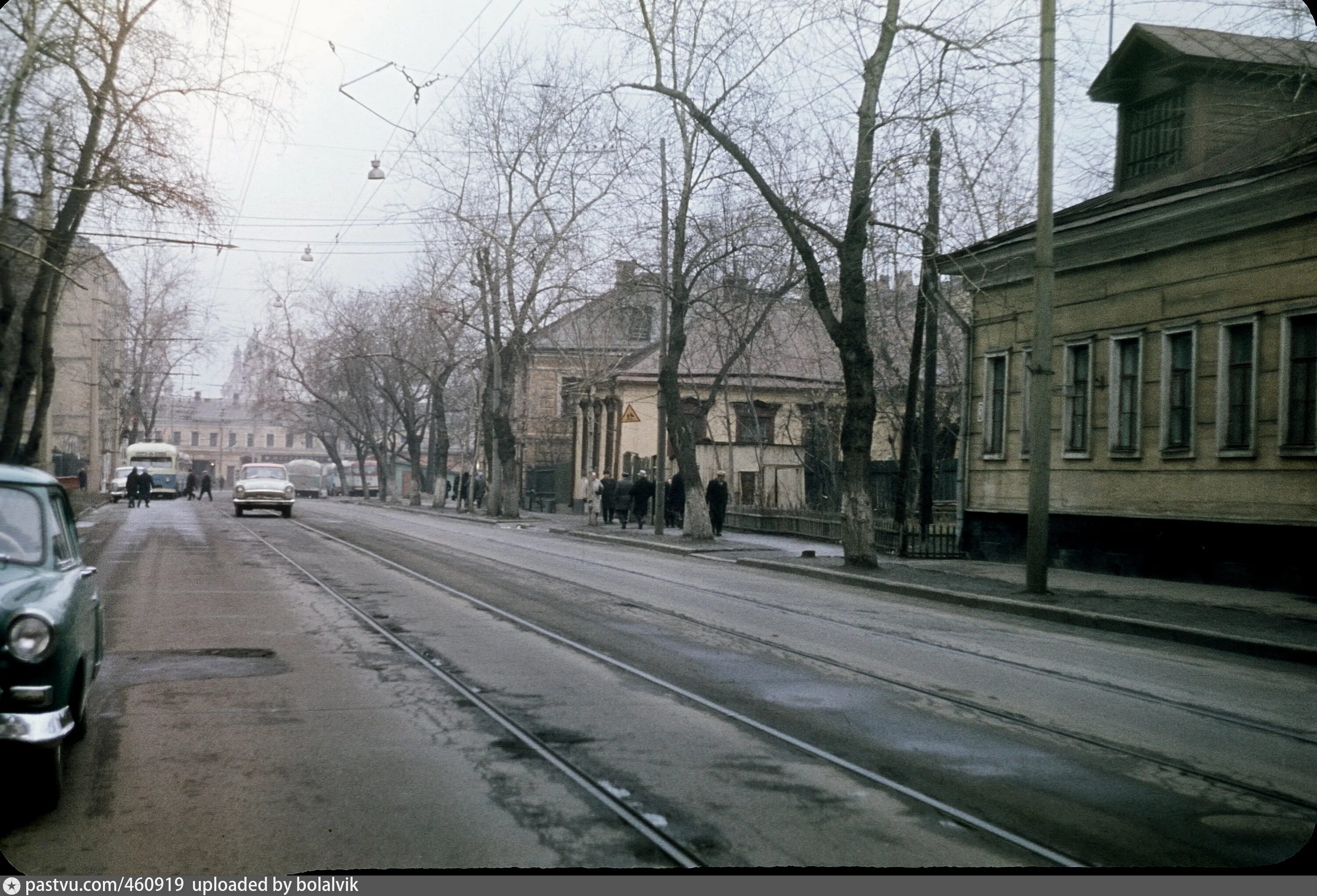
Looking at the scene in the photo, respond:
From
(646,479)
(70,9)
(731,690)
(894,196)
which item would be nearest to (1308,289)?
(894,196)

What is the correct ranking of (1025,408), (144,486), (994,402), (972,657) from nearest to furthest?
(972,657) < (1025,408) < (994,402) < (144,486)

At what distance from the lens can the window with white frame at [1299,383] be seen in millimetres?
17234

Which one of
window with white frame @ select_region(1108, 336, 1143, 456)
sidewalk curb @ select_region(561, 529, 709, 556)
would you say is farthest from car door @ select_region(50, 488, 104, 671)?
sidewalk curb @ select_region(561, 529, 709, 556)

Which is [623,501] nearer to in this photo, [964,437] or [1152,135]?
[964,437]

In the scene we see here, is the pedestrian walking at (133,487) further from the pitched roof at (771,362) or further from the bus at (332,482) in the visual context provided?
the bus at (332,482)

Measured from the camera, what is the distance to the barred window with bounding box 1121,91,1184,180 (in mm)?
21875

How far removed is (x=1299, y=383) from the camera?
57.4 feet

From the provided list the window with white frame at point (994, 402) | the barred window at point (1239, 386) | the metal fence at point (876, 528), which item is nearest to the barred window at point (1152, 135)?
the window with white frame at point (994, 402)

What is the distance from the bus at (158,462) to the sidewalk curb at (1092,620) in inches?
2054

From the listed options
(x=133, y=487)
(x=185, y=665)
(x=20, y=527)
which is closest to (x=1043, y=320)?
(x=185, y=665)

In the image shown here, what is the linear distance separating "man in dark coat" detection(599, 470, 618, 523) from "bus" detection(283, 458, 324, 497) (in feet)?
181

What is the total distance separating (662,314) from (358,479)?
3307 inches

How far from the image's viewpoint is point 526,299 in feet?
134

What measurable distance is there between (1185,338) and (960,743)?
14541 millimetres
